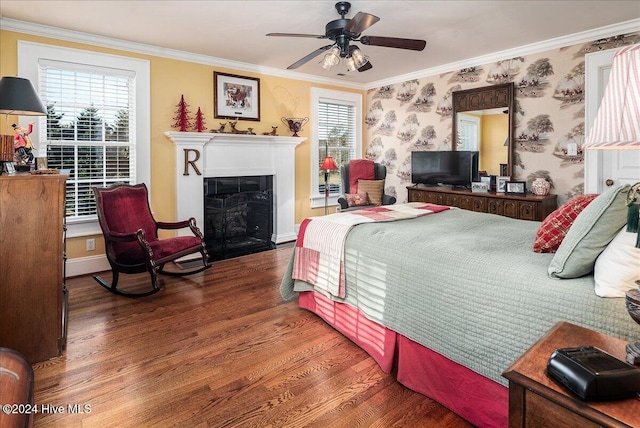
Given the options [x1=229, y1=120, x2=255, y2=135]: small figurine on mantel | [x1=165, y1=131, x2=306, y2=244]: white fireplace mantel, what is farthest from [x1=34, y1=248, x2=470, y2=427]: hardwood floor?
[x1=229, y1=120, x2=255, y2=135]: small figurine on mantel

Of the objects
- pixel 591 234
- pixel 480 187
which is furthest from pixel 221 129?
pixel 591 234

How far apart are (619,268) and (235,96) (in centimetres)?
464

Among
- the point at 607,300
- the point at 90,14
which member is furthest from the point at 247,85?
the point at 607,300

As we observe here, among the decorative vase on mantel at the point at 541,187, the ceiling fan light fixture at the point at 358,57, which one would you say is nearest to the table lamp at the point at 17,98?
the ceiling fan light fixture at the point at 358,57

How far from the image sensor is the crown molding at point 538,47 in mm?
3592

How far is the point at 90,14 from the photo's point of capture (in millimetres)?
3350

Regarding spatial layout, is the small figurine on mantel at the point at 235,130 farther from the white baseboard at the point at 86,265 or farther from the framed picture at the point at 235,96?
the white baseboard at the point at 86,265

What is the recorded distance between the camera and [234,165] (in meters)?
4.92

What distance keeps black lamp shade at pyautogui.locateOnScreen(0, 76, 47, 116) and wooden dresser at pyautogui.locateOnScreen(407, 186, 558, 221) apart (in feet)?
13.9

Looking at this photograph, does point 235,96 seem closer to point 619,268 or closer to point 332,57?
point 332,57

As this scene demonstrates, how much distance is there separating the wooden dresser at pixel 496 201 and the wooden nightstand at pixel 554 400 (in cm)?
326

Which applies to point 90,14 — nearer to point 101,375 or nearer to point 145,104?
point 145,104

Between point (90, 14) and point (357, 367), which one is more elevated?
point (90, 14)

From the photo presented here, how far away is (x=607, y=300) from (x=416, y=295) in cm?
84
